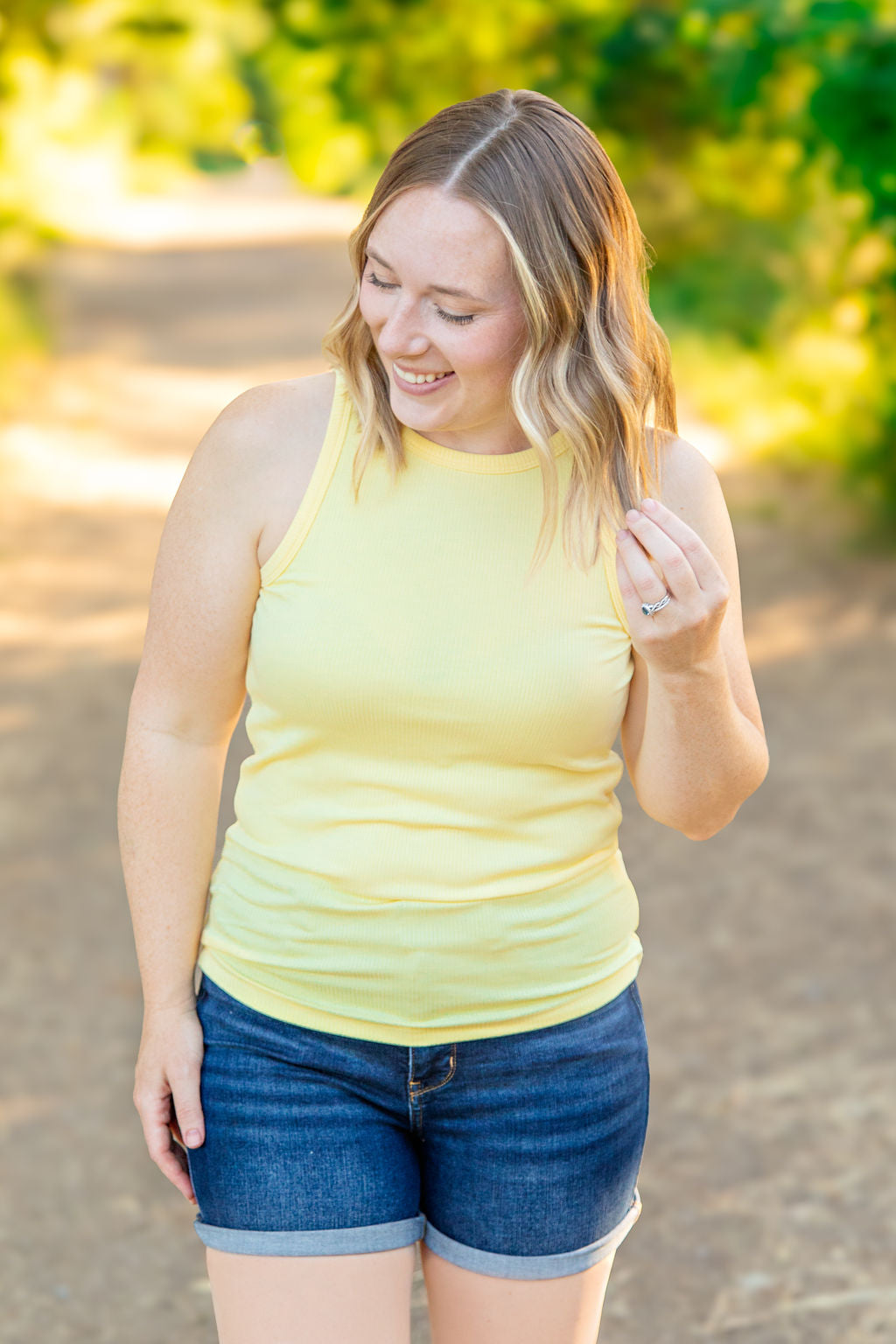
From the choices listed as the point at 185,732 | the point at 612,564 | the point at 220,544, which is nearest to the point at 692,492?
the point at 612,564

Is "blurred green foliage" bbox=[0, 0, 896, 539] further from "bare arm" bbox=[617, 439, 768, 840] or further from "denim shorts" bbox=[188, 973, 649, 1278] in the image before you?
"denim shorts" bbox=[188, 973, 649, 1278]

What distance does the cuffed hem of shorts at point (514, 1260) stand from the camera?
1658 mm

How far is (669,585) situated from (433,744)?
0.30 m

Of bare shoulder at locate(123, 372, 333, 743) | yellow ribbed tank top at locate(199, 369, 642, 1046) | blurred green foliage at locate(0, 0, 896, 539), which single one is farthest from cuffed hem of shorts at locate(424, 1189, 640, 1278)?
blurred green foliage at locate(0, 0, 896, 539)

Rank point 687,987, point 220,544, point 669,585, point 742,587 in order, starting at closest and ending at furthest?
point 669,585 → point 220,544 → point 687,987 → point 742,587

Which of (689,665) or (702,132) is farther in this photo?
(702,132)

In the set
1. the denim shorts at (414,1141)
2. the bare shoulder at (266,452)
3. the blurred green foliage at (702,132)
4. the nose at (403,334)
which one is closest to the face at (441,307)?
the nose at (403,334)

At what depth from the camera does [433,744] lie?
1.59 m

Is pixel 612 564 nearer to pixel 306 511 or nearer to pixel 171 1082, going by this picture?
pixel 306 511

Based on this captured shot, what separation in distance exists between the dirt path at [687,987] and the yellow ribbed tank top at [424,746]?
1.56 m

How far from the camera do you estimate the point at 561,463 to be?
1.67 m

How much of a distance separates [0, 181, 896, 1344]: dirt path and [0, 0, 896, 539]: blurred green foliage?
3.61ft

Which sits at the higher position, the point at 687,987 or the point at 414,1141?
the point at 414,1141

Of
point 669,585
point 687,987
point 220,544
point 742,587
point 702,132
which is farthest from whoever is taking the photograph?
point 702,132
